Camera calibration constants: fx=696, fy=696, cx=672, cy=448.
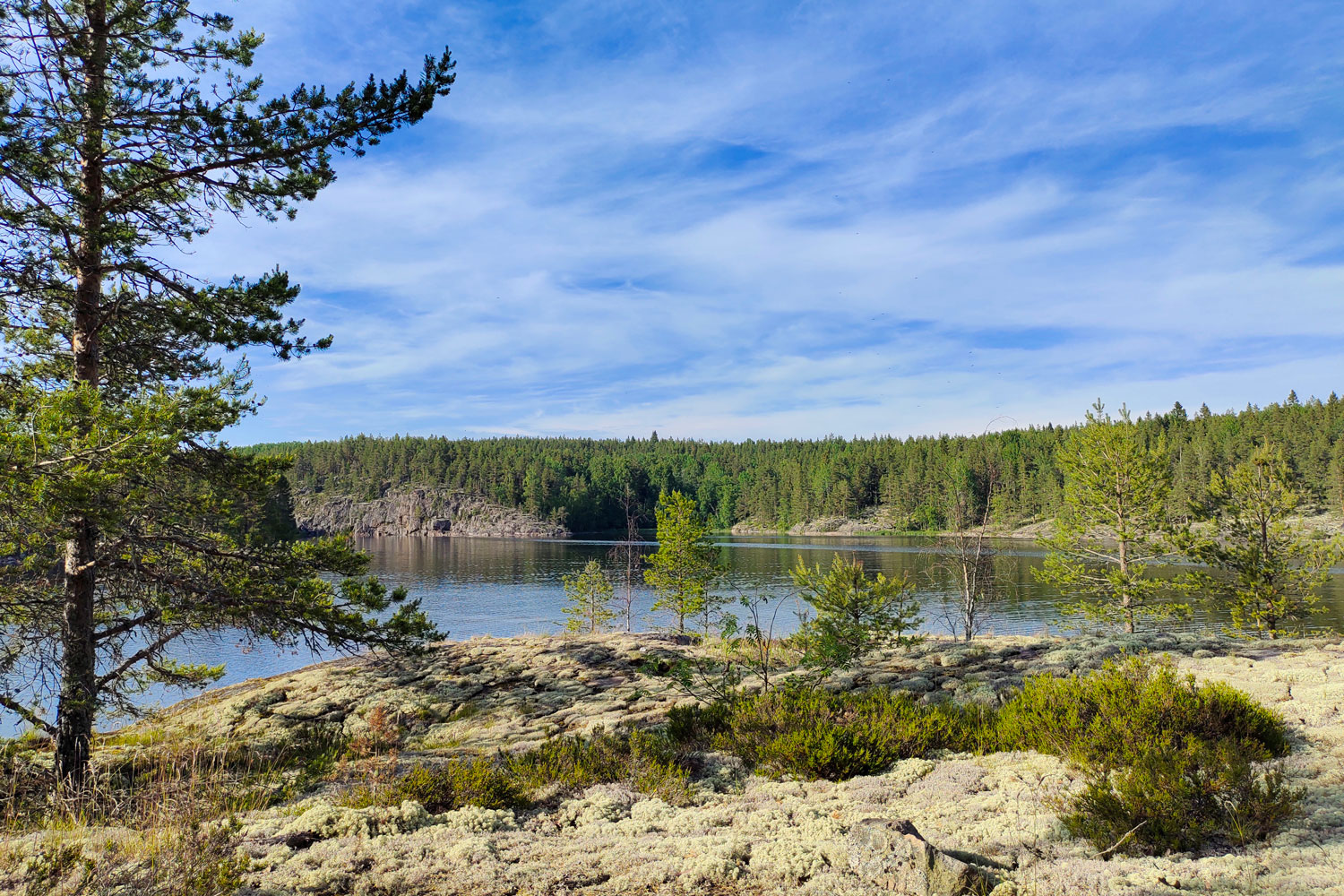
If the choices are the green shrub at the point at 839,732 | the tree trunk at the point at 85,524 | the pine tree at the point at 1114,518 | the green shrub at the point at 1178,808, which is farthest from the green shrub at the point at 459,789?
the pine tree at the point at 1114,518

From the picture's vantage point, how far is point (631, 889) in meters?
4.53

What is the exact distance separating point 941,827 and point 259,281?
413 inches

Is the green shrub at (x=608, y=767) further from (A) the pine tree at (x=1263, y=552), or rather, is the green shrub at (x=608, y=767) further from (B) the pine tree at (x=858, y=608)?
(A) the pine tree at (x=1263, y=552)

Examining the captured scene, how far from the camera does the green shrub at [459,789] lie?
6.26m

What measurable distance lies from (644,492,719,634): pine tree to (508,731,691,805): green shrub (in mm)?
18187

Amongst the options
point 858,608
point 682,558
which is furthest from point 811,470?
point 858,608

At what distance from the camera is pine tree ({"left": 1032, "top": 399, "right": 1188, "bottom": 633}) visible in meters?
21.2

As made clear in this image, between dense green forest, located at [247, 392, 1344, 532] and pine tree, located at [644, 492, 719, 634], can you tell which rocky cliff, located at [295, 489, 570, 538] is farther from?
pine tree, located at [644, 492, 719, 634]

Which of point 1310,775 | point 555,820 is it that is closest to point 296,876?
point 555,820

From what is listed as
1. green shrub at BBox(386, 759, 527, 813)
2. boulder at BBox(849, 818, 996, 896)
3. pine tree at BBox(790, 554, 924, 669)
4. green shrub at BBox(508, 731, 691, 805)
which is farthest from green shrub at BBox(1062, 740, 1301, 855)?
pine tree at BBox(790, 554, 924, 669)

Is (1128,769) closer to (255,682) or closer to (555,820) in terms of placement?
(555,820)

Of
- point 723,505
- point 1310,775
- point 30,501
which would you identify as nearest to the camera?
point 1310,775

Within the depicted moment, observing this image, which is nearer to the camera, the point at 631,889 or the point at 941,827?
the point at 631,889

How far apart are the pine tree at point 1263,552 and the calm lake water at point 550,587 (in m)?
4.93
